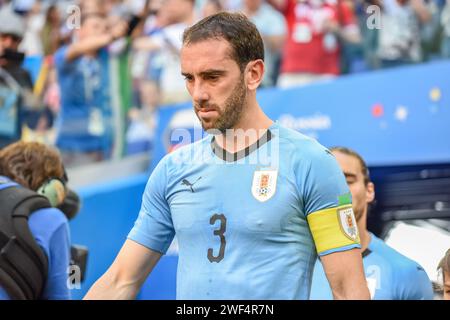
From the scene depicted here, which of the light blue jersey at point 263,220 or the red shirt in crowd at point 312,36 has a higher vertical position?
the red shirt in crowd at point 312,36

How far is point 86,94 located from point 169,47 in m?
0.86

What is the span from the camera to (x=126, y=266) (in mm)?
3076

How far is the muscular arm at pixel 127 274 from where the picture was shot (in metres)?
3.05

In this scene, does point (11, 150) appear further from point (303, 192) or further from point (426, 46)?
point (426, 46)

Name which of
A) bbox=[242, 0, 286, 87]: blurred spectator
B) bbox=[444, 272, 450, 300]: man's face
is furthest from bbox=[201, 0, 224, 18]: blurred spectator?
bbox=[444, 272, 450, 300]: man's face

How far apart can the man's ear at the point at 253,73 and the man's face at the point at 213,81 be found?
4 cm

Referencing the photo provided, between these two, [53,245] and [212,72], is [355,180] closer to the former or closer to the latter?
[53,245]

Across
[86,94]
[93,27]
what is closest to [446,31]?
[93,27]

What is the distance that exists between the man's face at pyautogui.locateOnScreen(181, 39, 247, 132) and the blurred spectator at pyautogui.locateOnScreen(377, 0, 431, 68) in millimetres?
4397

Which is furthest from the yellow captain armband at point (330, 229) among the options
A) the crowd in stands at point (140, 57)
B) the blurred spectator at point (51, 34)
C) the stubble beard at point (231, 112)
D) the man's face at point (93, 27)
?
the blurred spectator at point (51, 34)

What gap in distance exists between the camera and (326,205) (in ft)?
9.29

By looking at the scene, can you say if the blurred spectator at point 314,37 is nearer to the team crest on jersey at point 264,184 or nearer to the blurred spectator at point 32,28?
the blurred spectator at point 32,28

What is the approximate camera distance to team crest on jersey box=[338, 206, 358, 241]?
2851 mm

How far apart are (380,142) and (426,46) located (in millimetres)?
1574
